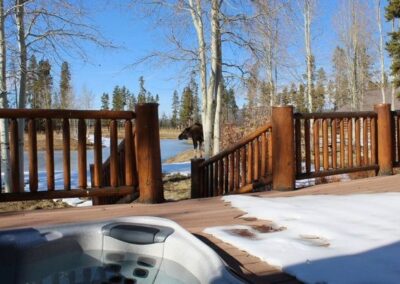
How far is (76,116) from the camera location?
11.9ft

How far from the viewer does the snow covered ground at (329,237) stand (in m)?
2.01

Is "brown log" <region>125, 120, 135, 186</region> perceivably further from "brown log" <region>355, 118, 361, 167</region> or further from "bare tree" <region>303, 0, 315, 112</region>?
"bare tree" <region>303, 0, 315, 112</region>

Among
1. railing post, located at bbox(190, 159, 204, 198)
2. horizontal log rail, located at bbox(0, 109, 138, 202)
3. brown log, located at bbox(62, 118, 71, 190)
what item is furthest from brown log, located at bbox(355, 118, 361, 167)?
brown log, located at bbox(62, 118, 71, 190)

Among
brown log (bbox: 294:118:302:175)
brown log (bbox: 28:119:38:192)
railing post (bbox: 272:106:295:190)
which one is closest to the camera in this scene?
brown log (bbox: 28:119:38:192)

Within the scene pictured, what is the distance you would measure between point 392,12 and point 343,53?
25.2ft

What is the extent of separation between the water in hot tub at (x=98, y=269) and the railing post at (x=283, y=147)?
2580mm

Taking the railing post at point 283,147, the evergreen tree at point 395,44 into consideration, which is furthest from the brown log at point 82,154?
the evergreen tree at point 395,44

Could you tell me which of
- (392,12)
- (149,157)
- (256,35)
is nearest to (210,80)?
(256,35)

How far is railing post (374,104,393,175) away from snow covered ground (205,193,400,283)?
180 centimetres

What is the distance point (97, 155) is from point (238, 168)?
2.31 m

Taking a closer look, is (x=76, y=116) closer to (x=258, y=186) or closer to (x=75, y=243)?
(x=75, y=243)

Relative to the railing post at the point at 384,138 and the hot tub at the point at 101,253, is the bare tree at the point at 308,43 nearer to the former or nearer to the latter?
the railing post at the point at 384,138

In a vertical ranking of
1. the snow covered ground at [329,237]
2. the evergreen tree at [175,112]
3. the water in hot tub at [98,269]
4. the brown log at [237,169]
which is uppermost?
the evergreen tree at [175,112]

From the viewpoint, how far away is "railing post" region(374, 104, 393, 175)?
5.47m
